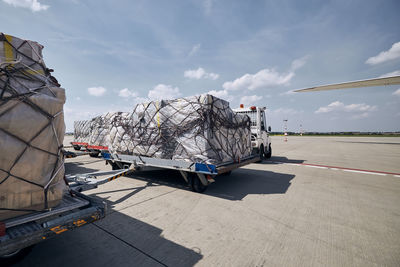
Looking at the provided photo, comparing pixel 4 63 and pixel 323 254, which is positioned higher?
pixel 4 63

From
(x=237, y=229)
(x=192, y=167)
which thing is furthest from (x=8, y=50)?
(x=237, y=229)

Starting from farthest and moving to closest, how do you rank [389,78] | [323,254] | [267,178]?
[389,78]
[267,178]
[323,254]

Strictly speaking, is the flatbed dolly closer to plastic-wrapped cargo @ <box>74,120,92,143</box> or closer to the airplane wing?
plastic-wrapped cargo @ <box>74,120,92,143</box>

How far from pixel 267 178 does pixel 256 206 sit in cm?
280

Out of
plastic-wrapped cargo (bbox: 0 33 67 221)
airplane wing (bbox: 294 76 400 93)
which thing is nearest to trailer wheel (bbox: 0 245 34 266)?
plastic-wrapped cargo (bbox: 0 33 67 221)

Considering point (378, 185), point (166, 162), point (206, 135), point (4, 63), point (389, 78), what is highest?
point (389, 78)

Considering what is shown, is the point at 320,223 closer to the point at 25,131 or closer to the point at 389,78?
the point at 25,131

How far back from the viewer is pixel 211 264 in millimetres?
2404

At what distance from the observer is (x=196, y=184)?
16.9 feet

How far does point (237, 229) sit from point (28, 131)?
3.28 meters

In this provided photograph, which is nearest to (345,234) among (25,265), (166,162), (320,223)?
(320,223)

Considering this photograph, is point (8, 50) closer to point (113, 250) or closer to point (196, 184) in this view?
point (113, 250)

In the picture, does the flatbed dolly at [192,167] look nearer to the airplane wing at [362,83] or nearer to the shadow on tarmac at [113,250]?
the shadow on tarmac at [113,250]

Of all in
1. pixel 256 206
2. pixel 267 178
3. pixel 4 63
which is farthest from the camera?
pixel 267 178
